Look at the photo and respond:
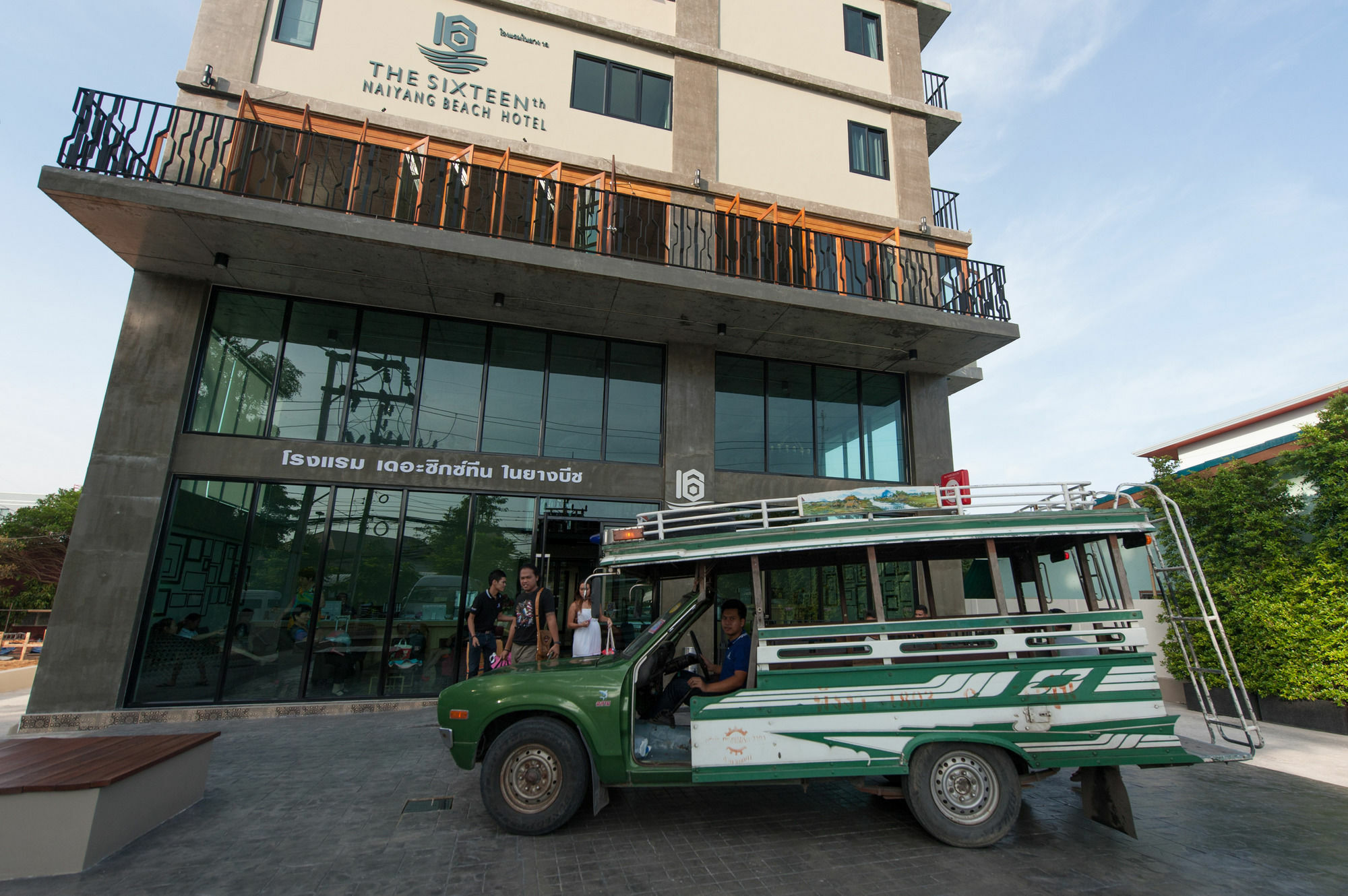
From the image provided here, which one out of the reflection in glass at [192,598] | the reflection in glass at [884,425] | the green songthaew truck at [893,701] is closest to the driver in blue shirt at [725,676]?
the green songthaew truck at [893,701]

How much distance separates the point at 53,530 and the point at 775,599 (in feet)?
166

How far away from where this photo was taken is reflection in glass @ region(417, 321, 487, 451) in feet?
34.9

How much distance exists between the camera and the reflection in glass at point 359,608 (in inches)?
378

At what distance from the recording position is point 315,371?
10500 millimetres

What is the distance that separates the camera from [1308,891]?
3.92 metres

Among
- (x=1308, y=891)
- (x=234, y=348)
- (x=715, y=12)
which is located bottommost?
(x=1308, y=891)

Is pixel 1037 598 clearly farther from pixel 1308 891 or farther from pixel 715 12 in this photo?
pixel 715 12

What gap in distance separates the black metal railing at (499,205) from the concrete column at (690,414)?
172cm

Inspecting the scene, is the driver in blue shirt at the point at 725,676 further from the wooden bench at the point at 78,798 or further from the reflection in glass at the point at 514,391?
the reflection in glass at the point at 514,391

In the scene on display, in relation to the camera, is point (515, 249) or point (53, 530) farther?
point (53, 530)

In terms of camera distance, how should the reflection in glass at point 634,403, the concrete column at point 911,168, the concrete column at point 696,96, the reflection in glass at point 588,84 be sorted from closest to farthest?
the reflection in glass at point 634,403
the reflection in glass at point 588,84
the concrete column at point 696,96
the concrete column at point 911,168

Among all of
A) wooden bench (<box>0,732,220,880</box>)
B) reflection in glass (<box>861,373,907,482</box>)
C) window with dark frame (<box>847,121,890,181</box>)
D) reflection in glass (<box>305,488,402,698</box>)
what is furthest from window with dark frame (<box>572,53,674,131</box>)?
wooden bench (<box>0,732,220,880</box>)

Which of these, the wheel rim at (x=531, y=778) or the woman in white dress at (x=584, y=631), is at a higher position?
the woman in white dress at (x=584, y=631)

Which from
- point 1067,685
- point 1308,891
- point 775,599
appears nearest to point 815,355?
point 775,599
